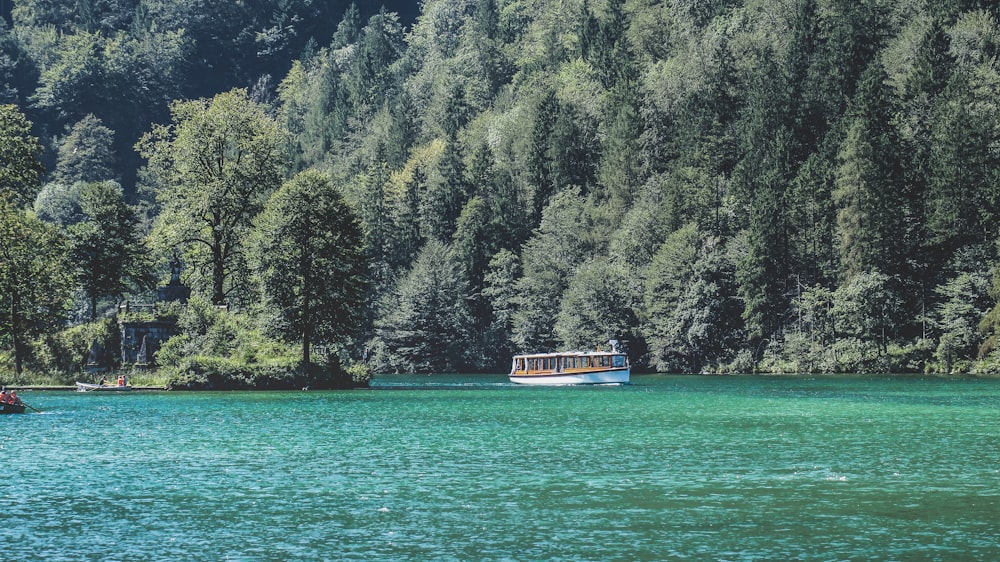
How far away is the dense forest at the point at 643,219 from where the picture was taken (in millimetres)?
105250

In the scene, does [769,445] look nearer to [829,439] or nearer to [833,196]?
[829,439]

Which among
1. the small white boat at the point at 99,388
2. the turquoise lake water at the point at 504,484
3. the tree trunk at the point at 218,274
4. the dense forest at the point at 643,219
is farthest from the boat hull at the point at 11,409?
the tree trunk at the point at 218,274

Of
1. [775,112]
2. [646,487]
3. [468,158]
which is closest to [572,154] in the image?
[468,158]

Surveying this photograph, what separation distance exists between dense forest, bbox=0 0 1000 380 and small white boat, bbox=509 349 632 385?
18923mm

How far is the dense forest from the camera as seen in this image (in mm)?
105250

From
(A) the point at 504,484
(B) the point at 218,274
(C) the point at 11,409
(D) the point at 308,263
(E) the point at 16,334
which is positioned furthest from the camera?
(B) the point at 218,274

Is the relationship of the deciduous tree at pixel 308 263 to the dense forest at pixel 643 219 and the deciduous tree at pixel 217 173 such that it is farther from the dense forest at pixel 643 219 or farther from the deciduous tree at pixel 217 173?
the deciduous tree at pixel 217 173

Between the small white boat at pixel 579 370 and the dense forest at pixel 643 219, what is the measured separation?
745 inches

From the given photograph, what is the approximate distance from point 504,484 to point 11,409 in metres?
42.4

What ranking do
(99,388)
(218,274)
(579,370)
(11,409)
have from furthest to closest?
1. (579,370)
2. (218,274)
3. (99,388)
4. (11,409)

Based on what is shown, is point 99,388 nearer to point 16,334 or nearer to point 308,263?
point 16,334

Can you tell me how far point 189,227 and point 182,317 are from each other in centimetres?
1141

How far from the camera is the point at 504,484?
40.3 m

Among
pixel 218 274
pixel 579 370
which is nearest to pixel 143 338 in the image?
pixel 218 274
